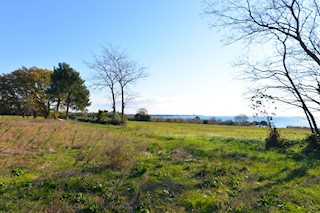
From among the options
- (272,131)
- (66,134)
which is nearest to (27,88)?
(66,134)

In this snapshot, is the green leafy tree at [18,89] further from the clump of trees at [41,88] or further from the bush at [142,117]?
the bush at [142,117]

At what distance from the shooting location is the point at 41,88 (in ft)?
165

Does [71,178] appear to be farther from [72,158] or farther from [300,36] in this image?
[300,36]

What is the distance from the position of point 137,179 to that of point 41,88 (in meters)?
48.5

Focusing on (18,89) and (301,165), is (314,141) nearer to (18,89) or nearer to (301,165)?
(301,165)

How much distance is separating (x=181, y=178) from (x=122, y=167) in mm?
1936

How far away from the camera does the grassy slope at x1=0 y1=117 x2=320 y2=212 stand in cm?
582

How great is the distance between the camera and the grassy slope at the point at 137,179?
5.82m

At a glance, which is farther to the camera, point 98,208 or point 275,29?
point 275,29

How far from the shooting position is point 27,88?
48.0 meters

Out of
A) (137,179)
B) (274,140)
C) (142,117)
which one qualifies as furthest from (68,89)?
(137,179)

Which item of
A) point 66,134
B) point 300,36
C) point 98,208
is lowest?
point 98,208

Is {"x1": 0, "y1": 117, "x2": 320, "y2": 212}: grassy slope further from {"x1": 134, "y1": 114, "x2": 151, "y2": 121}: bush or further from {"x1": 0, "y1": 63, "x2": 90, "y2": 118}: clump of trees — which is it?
{"x1": 134, "y1": 114, "x2": 151, "y2": 121}: bush

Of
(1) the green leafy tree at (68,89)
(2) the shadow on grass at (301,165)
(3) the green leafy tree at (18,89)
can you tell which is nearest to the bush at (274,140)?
(2) the shadow on grass at (301,165)
